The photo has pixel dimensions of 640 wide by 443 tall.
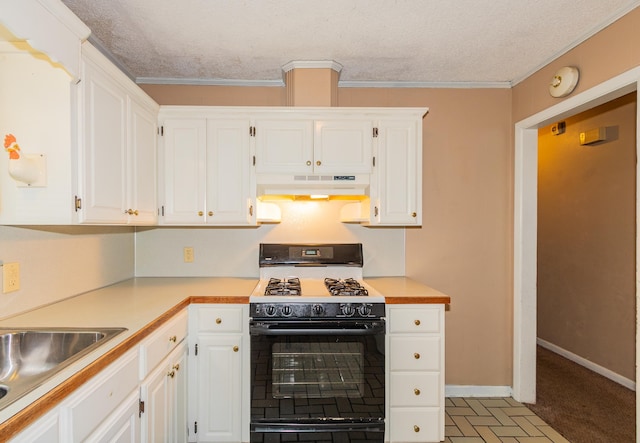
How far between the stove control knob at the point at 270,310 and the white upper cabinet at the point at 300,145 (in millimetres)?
895

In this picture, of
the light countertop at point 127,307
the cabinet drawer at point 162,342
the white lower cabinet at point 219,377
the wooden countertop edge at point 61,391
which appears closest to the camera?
the wooden countertop edge at point 61,391

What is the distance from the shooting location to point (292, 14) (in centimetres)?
195

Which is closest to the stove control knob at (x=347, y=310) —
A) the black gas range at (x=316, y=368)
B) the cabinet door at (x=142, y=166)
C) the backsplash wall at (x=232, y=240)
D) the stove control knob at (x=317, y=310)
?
the black gas range at (x=316, y=368)

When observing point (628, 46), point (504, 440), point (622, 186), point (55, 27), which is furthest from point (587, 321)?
point (55, 27)

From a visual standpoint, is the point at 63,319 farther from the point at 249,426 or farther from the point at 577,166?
the point at 577,166

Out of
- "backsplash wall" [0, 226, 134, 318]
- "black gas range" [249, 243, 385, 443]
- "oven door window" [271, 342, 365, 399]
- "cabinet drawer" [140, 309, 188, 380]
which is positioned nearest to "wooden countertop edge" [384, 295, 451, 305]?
"black gas range" [249, 243, 385, 443]

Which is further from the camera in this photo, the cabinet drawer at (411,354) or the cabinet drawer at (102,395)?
the cabinet drawer at (411,354)

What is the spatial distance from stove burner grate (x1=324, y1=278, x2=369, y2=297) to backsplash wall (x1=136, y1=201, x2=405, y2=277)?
319mm

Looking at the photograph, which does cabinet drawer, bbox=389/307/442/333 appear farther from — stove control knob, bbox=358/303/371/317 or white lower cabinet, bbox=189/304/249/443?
white lower cabinet, bbox=189/304/249/443

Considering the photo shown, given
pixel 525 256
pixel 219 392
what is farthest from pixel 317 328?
pixel 525 256

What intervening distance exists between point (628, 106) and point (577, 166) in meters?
0.67

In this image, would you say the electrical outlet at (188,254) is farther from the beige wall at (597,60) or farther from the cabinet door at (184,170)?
the beige wall at (597,60)

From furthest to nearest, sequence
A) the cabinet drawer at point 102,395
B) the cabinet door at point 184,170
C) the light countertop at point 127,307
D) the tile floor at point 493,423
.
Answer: the cabinet door at point 184,170
the tile floor at point 493,423
the cabinet drawer at point 102,395
the light countertop at point 127,307

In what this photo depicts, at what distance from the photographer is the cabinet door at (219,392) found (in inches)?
86.4
